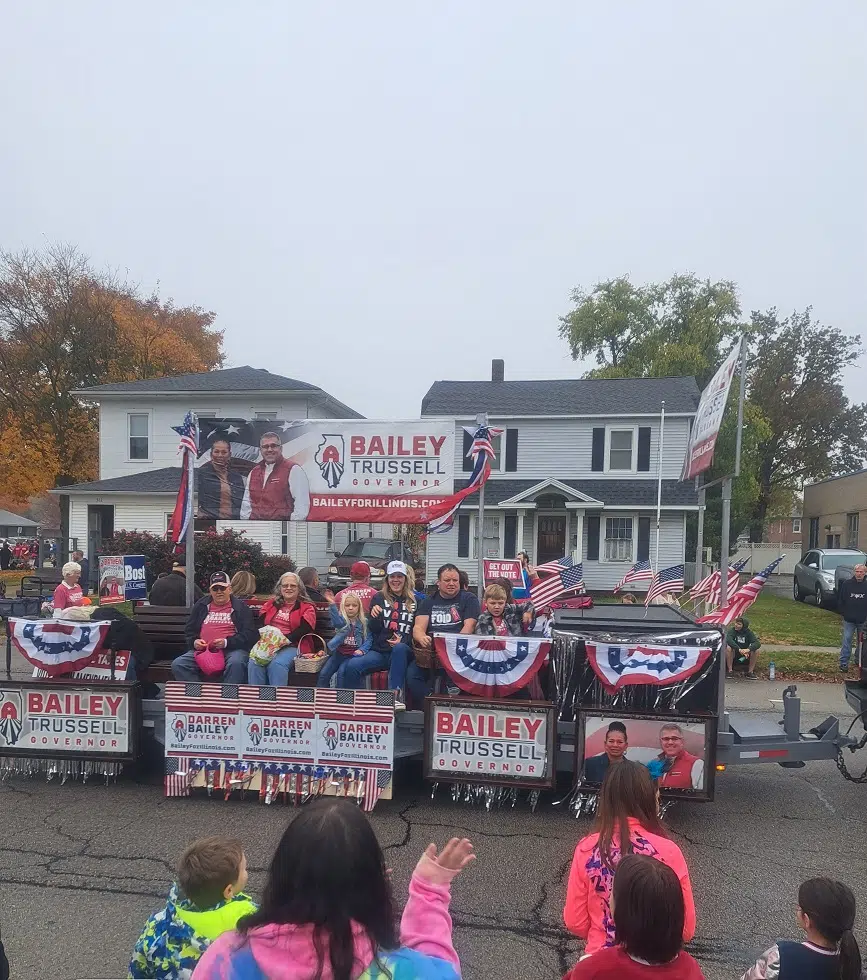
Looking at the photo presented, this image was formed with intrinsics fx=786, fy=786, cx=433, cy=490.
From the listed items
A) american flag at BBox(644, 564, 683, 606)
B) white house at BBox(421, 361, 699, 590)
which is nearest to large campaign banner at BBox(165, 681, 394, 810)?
american flag at BBox(644, 564, 683, 606)

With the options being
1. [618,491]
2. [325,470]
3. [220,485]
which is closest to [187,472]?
[220,485]

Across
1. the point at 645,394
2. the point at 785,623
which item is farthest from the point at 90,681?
the point at 645,394

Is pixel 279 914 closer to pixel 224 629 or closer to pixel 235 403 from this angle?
pixel 224 629

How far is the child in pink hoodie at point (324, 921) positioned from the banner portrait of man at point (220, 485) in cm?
726

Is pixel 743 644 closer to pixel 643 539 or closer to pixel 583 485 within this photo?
pixel 643 539

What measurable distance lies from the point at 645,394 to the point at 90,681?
25291mm

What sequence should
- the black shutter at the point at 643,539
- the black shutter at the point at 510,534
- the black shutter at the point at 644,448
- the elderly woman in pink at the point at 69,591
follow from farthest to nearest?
the black shutter at the point at 510,534 → the black shutter at the point at 644,448 → the black shutter at the point at 643,539 → the elderly woman in pink at the point at 69,591

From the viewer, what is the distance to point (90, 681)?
21.3 feet

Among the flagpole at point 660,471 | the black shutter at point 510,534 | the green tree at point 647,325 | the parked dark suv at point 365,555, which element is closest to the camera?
the parked dark suv at point 365,555

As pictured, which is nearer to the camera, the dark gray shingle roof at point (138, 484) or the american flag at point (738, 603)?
the american flag at point (738, 603)

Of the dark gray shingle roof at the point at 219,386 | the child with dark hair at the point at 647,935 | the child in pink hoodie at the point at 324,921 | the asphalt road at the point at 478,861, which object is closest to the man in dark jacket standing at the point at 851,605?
the asphalt road at the point at 478,861

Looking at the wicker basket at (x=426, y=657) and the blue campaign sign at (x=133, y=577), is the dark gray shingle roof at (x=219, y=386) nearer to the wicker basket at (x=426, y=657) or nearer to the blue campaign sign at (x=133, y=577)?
the blue campaign sign at (x=133, y=577)

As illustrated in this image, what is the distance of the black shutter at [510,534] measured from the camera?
91.0ft

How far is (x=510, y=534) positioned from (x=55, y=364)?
906 inches
